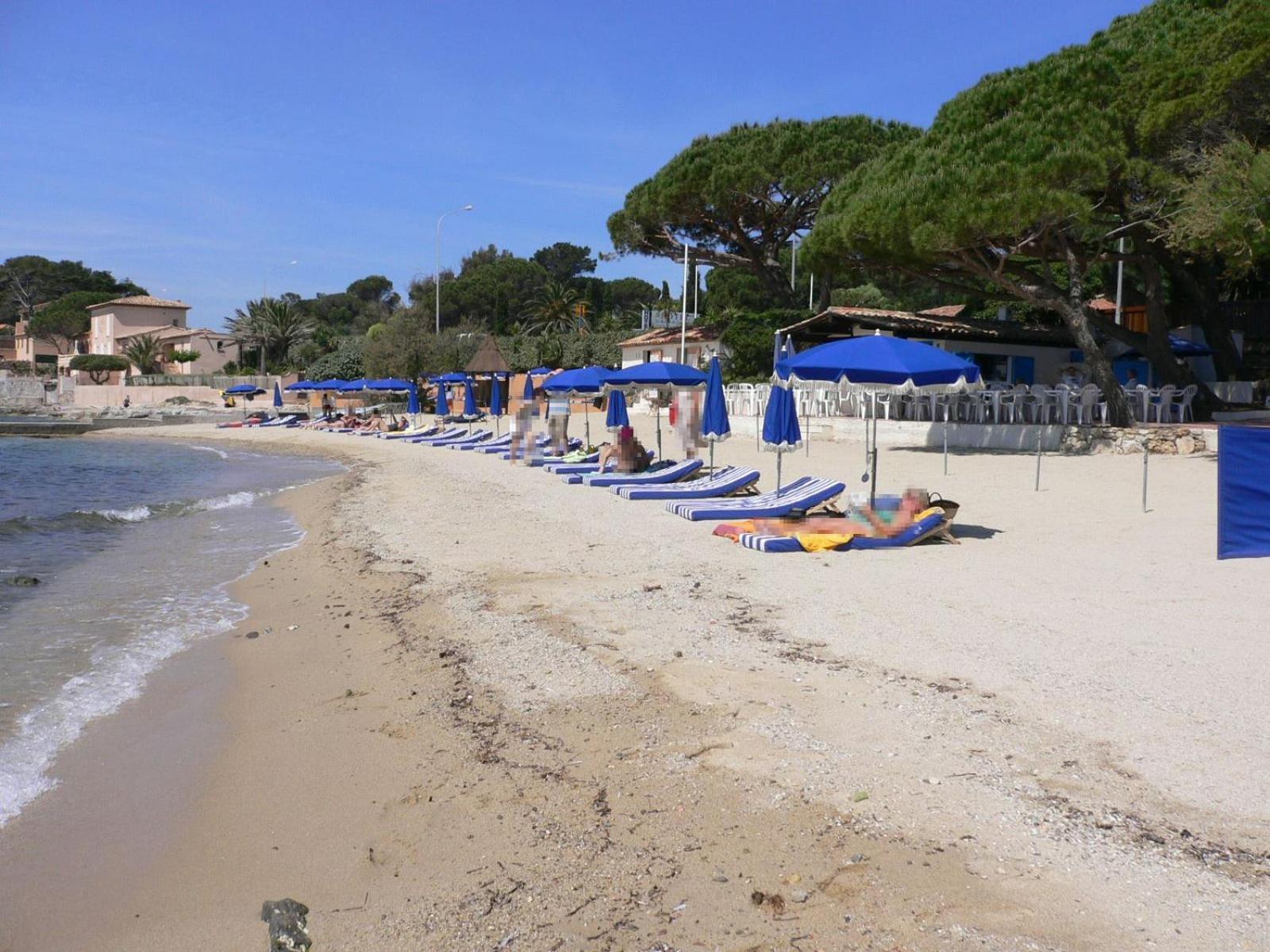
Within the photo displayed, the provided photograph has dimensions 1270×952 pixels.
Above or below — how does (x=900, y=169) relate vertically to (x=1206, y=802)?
above

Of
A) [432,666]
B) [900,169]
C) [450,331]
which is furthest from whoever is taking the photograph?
[450,331]

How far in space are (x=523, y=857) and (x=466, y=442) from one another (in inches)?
935

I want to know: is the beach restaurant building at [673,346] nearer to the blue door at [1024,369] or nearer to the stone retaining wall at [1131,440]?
the blue door at [1024,369]

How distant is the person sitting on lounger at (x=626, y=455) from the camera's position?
52.1 feet

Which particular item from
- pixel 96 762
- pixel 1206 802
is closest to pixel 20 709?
pixel 96 762

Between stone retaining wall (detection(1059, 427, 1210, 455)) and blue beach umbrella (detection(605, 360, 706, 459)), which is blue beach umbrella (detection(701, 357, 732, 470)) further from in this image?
stone retaining wall (detection(1059, 427, 1210, 455))

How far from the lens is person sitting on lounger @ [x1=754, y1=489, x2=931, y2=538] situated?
364 inches

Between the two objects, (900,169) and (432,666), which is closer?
(432,666)

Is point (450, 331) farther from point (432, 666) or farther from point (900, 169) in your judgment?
point (432, 666)

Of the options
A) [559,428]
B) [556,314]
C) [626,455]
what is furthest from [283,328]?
[626,455]

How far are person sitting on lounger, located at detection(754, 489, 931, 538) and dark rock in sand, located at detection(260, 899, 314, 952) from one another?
21.6ft

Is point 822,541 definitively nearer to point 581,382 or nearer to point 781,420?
point 781,420

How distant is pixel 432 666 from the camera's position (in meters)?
5.96

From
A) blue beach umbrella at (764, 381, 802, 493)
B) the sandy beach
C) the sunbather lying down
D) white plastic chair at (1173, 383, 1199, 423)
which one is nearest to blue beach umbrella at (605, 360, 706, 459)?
blue beach umbrella at (764, 381, 802, 493)
